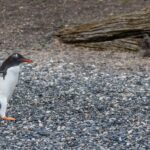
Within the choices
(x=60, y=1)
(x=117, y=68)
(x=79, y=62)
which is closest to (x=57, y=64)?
(x=79, y=62)

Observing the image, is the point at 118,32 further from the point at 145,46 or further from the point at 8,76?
the point at 8,76

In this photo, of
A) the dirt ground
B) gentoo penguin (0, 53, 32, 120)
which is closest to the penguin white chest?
gentoo penguin (0, 53, 32, 120)

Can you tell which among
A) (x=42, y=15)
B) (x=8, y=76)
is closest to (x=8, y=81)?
(x=8, y=76)

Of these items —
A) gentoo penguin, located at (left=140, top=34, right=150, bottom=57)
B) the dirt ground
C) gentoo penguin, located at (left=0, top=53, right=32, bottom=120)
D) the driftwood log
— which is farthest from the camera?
the dirt ground

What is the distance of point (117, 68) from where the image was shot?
374 inches

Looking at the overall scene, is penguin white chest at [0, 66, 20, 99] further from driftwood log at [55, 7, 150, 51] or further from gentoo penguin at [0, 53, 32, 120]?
driftwood log at [55, 7, 150, 51]

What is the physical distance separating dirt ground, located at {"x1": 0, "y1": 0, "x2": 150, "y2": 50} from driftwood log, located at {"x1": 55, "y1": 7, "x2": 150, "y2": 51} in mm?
861

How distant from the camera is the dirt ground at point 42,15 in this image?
11.5 meters

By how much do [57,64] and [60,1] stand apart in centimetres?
467

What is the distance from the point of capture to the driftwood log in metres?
10.6

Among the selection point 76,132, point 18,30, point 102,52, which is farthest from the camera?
point 18,30

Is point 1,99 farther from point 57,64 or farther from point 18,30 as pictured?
point 18,30

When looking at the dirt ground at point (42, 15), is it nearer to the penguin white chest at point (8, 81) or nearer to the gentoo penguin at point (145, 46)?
the gentoo penguin at point (145, 46)

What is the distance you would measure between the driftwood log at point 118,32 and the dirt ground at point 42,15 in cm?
86
